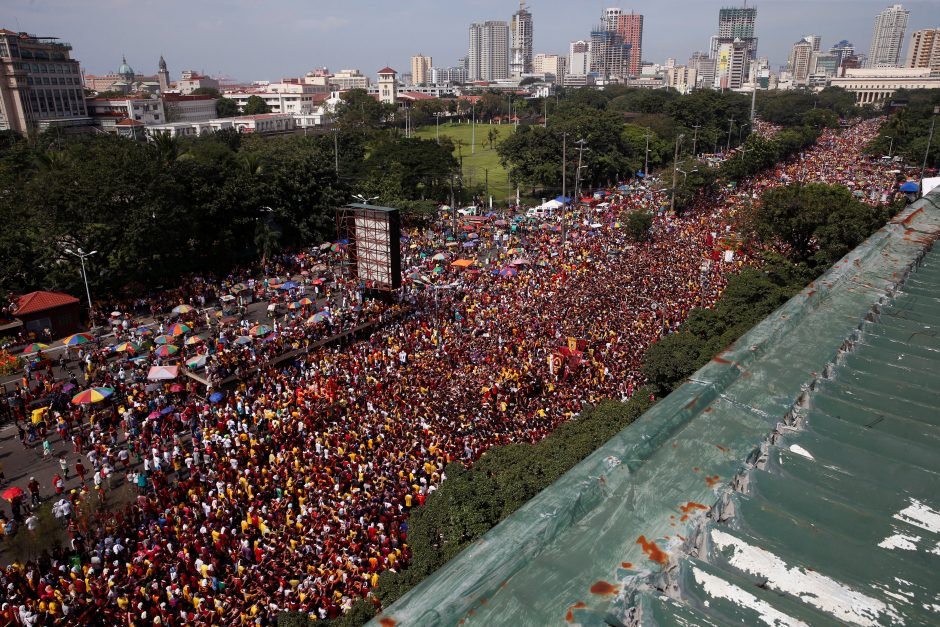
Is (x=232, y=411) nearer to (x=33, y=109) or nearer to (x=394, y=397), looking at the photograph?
(x=394, y=397)

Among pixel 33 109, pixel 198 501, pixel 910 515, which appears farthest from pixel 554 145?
pixel 33 109

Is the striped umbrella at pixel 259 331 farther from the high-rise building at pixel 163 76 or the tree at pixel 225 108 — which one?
the high-rise building at pixel 163 76

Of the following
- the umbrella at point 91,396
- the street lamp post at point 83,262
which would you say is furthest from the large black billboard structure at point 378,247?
the street lamp post at point 83,262

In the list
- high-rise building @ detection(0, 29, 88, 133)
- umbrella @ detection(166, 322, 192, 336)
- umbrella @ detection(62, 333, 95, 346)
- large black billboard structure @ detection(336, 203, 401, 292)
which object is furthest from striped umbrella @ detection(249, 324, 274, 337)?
high-rise building @ detection(0, 29, 88, 133)

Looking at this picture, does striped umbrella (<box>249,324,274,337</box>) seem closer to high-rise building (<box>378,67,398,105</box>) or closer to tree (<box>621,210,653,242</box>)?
tree (<box>621,210,653,242</box>)

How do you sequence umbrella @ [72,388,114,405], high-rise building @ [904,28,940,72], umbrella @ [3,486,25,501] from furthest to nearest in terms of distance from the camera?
1. high-rise building @ [904,28,940,72]
2. umbrella @ [72,388,114,405]
3. umbrella @ [3,486,25,501]
